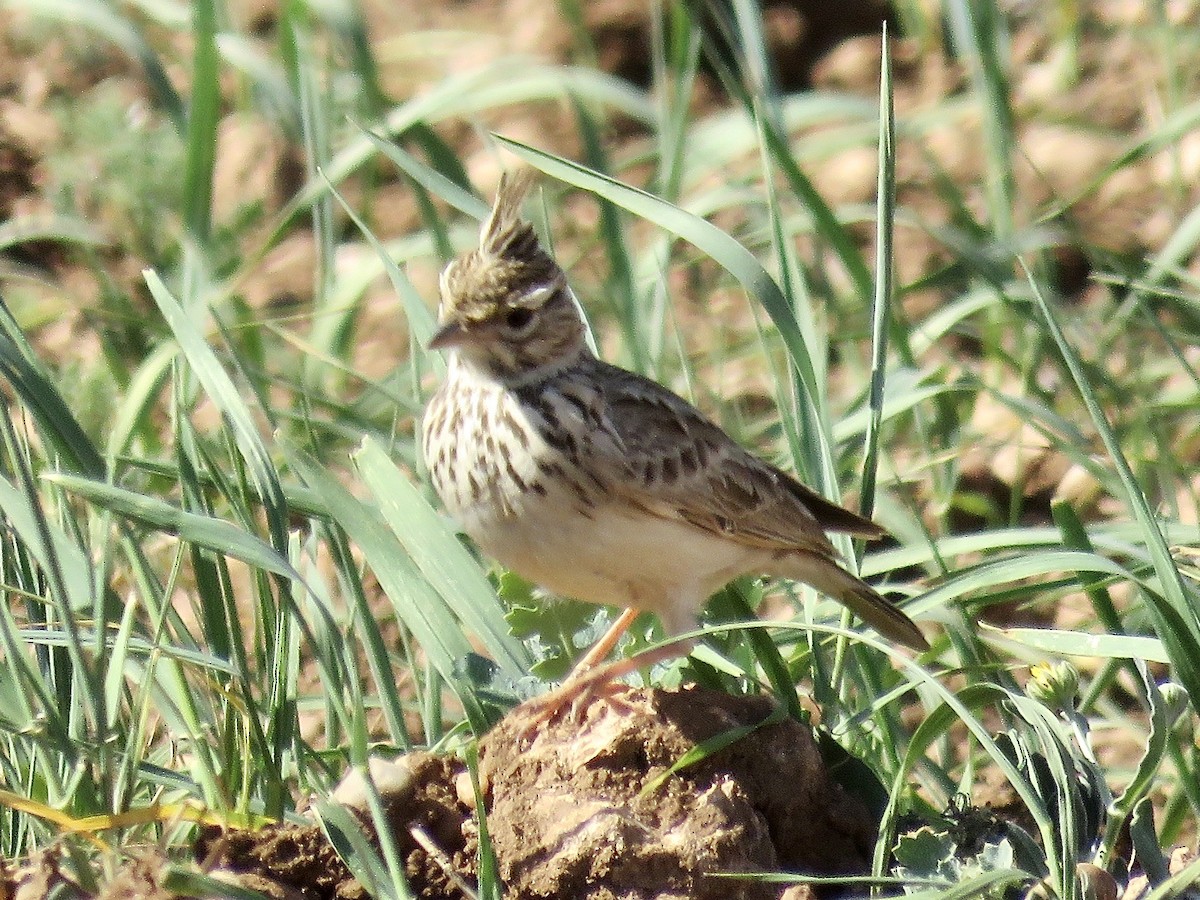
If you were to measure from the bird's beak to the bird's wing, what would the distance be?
1.22ft

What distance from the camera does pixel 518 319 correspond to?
4.33m

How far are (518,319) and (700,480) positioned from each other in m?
0.59

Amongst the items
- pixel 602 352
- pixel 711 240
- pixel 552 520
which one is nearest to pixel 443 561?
pixel 552 520

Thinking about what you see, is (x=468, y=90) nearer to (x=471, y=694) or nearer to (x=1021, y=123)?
(x=1021, y=123)

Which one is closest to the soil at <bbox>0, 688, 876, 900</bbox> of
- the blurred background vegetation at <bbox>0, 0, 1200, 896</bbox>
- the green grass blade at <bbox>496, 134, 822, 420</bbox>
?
the blurred background vegetation at <bbox>0, 0, 1200, 896</bbox>

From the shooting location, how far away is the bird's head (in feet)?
14.0

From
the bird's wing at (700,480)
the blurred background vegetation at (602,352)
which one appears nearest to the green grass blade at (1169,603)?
the blurred background vegetation at (602,352)

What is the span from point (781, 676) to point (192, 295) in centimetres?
269

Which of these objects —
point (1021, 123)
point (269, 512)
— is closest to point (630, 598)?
point (269, 512)

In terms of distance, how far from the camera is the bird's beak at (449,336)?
4152 millimetres

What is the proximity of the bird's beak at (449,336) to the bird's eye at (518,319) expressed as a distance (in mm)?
121

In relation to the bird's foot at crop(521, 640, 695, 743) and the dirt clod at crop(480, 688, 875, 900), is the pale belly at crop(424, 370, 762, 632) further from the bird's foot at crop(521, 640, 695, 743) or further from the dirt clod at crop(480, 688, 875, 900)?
the dirt clod at crop(480, 688, 875, 900)

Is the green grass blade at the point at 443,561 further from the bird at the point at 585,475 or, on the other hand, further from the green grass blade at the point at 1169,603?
the green grass blade at the point at 1169,603

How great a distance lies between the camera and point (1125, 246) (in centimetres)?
719
